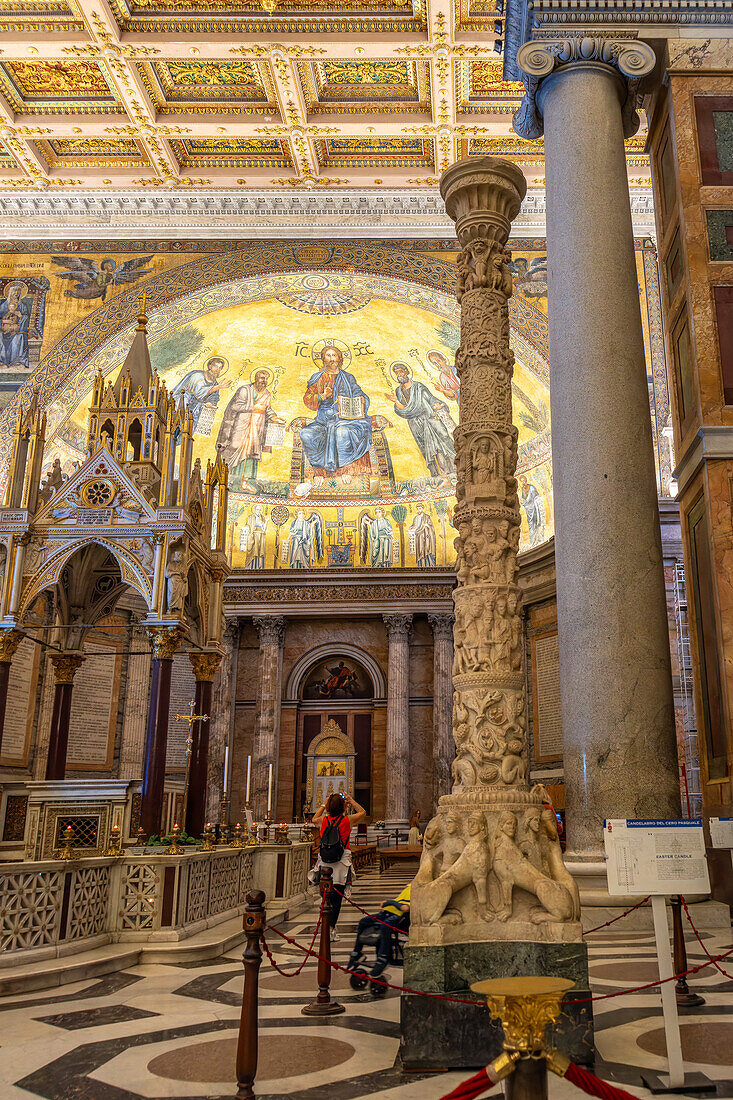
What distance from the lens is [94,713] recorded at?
60.0 feet

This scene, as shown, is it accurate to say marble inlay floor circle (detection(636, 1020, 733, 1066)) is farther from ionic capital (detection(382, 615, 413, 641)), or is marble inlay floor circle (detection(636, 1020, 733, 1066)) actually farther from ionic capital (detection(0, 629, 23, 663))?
ionic capital (detection(382, 615, 413, 641))

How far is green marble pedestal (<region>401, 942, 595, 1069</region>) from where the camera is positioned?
12.4ft

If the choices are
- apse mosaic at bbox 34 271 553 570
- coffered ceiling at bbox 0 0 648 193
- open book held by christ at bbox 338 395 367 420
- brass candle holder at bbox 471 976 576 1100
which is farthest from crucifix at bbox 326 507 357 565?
brass candle holder at bbox 471 976 576 1100

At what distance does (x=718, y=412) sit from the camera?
7.32m

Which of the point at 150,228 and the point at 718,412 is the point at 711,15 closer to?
the point at 718,412

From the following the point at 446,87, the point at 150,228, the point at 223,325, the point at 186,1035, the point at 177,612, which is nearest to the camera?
the point at 186,1035

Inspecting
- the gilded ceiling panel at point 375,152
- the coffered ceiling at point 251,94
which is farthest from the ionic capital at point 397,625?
the gilded ceiling panel at point 375,152

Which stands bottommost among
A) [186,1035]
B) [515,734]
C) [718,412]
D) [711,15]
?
[186,1035]

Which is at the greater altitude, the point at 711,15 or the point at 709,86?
the point at 711,15

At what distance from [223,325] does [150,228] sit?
2.80 meters

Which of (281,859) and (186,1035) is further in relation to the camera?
(281,859)

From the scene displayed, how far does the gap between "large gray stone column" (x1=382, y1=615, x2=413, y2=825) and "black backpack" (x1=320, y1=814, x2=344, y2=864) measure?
45.0ft

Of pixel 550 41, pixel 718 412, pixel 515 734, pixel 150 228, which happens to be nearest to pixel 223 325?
pixel 150 228

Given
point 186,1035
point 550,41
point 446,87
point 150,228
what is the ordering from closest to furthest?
point 186,1035 → point 550,41 → point 446,87 → point 150,228
